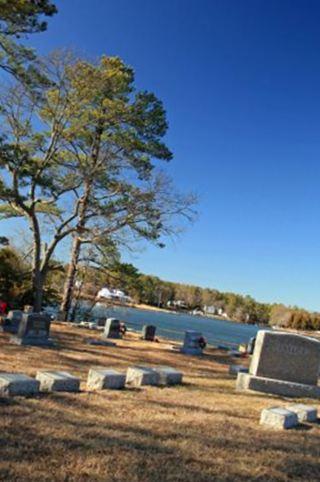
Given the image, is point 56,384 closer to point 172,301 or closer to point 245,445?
point 245,445

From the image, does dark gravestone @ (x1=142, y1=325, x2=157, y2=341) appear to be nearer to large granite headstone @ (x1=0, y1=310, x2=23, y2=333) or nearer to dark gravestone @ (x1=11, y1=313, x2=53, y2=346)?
large granite headstone @ (x1=0, y1=310, x2=23, y2=333)

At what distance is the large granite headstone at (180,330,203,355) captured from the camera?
16938mm

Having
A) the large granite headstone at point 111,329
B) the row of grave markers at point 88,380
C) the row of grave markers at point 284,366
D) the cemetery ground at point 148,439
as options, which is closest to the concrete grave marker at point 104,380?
the row of grave markers at point 88,380

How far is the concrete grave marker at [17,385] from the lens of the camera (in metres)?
6.16

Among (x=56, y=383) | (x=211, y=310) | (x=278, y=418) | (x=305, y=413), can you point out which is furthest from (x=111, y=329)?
(x=211, y=310)

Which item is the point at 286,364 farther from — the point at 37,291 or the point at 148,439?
the point at 37,291

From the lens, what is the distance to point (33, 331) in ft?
44.8

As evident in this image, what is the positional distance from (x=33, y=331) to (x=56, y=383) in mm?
7092

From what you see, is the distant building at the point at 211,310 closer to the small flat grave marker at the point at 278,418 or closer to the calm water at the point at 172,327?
the calm water at the point at 172,327

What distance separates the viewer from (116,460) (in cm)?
434

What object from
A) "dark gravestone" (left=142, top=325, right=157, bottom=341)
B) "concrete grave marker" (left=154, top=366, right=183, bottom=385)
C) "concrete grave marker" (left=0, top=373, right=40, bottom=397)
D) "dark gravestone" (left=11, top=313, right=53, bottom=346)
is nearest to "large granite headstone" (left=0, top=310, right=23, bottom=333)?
"dark gravestone" (left=11, top=313, right=53, bottom=346)

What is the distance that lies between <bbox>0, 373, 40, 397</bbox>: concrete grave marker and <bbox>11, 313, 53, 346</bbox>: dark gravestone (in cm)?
717

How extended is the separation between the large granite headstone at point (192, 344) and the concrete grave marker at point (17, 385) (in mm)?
10855

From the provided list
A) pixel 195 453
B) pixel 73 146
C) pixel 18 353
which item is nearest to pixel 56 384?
pixel 195 453
